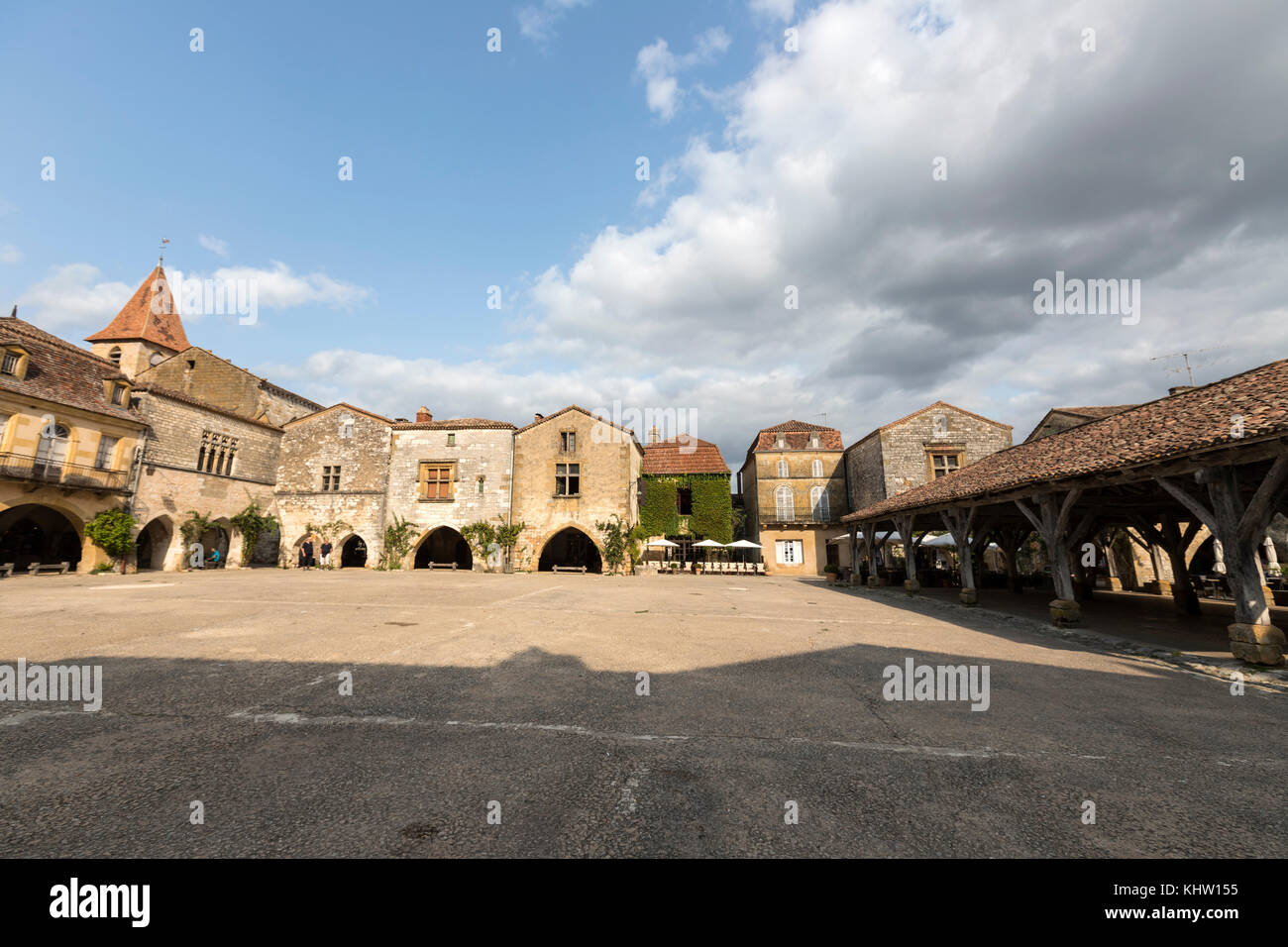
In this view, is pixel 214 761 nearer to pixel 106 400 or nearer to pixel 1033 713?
pixel 1033 713

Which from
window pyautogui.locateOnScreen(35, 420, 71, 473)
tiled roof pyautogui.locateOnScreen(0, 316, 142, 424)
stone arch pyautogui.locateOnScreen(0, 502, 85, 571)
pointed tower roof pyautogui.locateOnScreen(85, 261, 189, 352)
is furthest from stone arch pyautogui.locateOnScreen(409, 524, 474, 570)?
pointed tower roof pyautogui.locateOnScreen(85, 261, 189, 352)

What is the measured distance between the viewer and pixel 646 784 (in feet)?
9.41

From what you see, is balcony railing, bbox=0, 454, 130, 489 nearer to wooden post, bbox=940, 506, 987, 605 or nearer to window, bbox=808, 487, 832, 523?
wooden post, bbox=940, 506, 987, 605

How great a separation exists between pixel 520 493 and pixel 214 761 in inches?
883

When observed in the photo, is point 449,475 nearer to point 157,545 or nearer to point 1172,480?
point 157,545

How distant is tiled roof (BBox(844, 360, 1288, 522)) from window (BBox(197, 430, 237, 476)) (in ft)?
93.3

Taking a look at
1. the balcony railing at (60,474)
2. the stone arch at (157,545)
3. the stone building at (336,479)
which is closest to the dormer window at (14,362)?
the balcony railing at (60,474)

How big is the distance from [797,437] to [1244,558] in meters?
24.4

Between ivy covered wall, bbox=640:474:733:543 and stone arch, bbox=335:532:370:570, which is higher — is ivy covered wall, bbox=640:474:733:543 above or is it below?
above

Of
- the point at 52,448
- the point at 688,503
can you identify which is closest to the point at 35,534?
the point at 52,448

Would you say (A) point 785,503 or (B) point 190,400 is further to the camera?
(A) point 785,503

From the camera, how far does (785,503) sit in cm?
2889

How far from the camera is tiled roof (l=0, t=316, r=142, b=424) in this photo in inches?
672

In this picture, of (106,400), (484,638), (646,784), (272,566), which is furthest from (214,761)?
(272,566)
